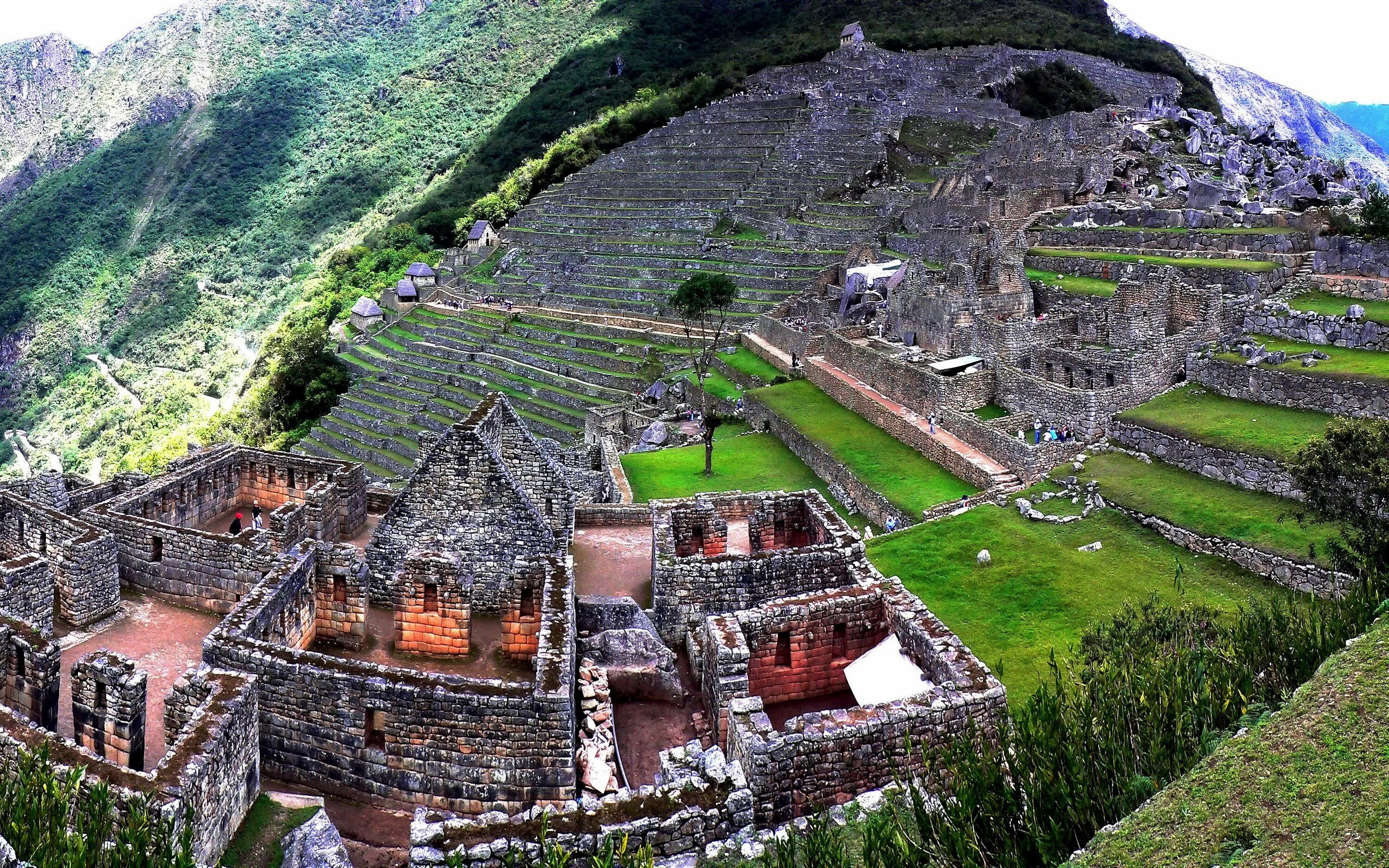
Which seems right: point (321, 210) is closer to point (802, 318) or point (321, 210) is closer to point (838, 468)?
point (802, 318)

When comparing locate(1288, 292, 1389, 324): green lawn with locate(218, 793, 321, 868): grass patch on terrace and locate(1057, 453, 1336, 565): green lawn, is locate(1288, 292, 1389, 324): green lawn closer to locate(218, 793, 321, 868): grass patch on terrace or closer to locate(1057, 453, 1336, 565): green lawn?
Answer: locate(1057, 453, 1336, 565): green lawn

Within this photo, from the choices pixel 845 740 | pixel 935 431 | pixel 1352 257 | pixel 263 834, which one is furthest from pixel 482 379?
pixel 845 740

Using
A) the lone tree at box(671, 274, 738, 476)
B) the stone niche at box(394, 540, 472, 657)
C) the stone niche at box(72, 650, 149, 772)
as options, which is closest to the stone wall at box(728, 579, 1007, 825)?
the stone niche at box(394, 540, 472, 657)

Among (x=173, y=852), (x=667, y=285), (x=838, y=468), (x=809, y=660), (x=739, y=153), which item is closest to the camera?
(x=173, y=852)

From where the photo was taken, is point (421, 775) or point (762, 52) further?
point (762, 52)

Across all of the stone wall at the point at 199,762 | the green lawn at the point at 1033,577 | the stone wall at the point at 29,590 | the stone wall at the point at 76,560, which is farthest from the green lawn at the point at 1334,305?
the stone wall at the point at 29,590

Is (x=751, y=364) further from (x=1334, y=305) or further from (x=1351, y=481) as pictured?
(x=1351, y=481)

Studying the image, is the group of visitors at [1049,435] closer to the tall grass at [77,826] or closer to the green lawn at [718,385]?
the green lawn at [718,385]

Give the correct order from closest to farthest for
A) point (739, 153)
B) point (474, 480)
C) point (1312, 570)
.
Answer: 1. point (474, 480)
2. point (1312, 570)
3. point (739, 153)

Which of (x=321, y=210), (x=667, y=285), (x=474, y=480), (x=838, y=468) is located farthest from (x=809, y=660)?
(x=321, y=210)
